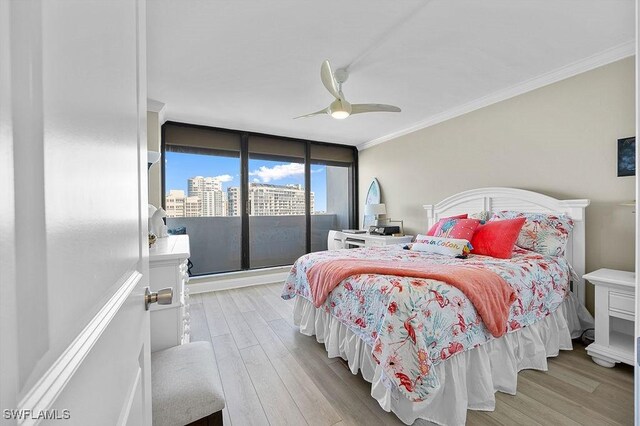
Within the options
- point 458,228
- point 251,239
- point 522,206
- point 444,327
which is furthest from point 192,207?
point 522,206

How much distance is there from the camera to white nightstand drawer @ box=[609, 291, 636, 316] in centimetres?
186

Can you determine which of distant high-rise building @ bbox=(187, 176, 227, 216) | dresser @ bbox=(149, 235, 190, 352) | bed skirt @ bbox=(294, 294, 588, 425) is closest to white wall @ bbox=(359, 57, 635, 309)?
bed skirt @ bbox=(294, 294, 588, 425)

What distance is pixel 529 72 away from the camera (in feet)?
8.46

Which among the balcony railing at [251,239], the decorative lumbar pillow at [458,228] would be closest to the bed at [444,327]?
the decorative lumbar pillow at [458,228]

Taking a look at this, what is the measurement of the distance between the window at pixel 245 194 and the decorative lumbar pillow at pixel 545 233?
3.12m

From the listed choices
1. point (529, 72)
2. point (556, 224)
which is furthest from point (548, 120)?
point (556, 224)

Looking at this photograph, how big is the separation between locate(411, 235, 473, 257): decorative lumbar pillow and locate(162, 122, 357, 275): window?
2.57 meters

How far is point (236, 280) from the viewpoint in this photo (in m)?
4.13

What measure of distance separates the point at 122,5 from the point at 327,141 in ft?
15.0

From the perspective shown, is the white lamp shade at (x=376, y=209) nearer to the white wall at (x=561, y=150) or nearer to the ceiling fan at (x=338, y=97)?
the white wall at (x=561, y=150)

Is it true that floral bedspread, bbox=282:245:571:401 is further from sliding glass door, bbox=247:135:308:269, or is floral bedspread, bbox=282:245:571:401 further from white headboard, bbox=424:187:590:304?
sliding glass door, bbox=247:135:308:269

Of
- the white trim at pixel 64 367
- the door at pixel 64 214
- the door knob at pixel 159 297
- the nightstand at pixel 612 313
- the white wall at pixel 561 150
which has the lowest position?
the nightstand at pixel 612 313

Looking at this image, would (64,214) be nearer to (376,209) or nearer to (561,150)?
(561,150)

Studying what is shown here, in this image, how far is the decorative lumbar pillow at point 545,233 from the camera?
2.36 meters
